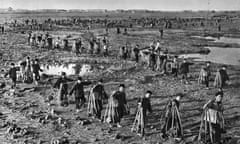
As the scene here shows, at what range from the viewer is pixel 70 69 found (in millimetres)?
25812

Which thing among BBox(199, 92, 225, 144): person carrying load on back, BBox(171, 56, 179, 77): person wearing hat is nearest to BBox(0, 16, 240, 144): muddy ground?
BBox(171, 56, 179, 77): person wearing hat

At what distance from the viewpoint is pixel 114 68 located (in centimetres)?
2562

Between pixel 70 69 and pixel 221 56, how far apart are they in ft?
57.5

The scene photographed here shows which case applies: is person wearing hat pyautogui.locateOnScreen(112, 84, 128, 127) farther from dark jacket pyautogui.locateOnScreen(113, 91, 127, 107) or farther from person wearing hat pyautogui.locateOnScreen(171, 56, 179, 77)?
person wearing hat pyautogui.locateOnScreen(171, 56, 179, 77)

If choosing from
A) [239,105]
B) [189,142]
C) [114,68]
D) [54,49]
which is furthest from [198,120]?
[54,49]

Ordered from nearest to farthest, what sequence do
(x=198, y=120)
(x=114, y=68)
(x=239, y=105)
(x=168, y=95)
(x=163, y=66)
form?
1. (x=198, y=120)
2. (x=239, y=105)
3. (x=168, y=95)
4. (x=163, y=66)
5. (x=114, y=68)

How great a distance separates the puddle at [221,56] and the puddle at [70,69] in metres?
11.7

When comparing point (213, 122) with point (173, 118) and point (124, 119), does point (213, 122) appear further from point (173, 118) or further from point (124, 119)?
point (124, 119)

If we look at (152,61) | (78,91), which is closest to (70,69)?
(152,61)

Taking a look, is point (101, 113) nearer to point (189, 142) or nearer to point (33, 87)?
point (189, 142)

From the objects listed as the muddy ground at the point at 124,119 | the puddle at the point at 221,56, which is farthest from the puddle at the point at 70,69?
the puddle at the point at 221,56

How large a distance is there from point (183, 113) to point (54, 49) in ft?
76.5

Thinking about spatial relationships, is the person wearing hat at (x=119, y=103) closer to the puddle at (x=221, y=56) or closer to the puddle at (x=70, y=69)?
the puddle at (x=70, y=69)

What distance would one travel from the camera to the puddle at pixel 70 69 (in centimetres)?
2443
